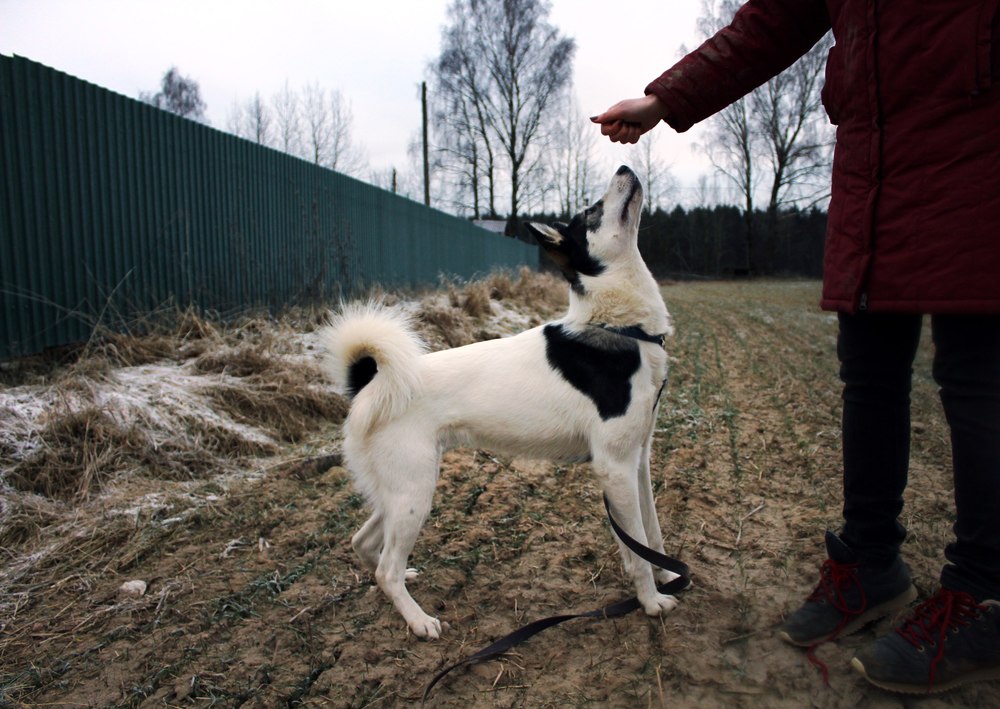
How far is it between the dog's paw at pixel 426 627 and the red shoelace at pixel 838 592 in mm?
1049

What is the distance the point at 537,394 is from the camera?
1.88 m

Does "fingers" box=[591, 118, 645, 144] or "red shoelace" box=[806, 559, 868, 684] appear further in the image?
"fingers" box=[591, 118, 645, 144]

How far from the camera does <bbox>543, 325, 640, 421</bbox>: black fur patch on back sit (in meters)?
1.82

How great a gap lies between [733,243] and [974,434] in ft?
147

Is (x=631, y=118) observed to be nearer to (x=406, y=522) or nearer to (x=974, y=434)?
(x=974, y=434)

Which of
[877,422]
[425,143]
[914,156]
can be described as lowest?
[877,422]

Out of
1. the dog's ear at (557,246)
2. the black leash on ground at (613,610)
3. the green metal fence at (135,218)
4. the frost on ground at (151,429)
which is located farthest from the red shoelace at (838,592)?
the green metal fence at (135,218)

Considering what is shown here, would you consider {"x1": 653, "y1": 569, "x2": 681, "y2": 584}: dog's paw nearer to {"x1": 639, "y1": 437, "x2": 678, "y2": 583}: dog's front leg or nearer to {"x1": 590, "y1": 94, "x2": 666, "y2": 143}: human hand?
{"x1": 639, "y1": 437, "x2": 678, "y2": 583}: dog's front leg

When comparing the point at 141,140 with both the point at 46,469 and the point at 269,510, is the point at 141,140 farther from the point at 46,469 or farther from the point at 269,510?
the point at 269,510

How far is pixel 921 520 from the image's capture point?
220 centimetres

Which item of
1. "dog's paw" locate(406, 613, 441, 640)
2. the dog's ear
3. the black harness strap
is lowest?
"dog's paw" locate(406, 613, 441, 640)

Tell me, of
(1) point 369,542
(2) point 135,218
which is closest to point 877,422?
(1) point 369,542

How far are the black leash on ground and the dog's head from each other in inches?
31.5

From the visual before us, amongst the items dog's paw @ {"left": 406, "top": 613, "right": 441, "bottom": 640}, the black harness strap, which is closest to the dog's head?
the black harness strap
